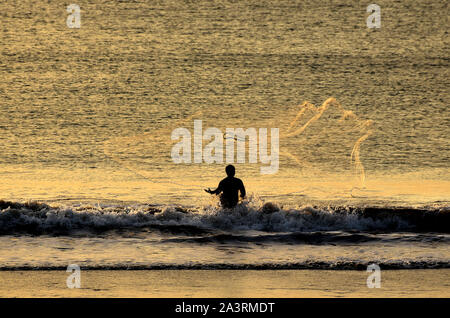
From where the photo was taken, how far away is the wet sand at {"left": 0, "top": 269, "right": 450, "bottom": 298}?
47.4ft

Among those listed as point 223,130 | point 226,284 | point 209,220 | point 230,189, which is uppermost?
point 223,130

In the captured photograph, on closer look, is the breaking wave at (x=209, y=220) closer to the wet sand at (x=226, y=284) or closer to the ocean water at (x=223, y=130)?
the ocean water at (x=223, y=130)

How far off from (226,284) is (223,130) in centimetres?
3428

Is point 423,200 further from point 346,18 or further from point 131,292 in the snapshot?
point 346,18

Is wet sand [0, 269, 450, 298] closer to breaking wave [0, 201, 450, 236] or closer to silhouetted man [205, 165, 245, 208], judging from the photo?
silhouetted man [205, 165, 245, 208]

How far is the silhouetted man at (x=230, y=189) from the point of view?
22339mm

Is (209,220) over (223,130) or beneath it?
beneath

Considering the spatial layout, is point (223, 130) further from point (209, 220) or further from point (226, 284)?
point (226, 284)

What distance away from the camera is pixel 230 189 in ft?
75.4

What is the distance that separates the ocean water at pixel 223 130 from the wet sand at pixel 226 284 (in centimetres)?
74

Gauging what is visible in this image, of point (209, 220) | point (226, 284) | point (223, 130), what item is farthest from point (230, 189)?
point (223, 130)

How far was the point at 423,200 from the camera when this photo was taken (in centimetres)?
2839

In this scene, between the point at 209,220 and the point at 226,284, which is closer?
the point at 226,284

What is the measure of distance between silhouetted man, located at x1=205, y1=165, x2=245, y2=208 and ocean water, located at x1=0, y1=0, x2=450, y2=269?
1.55ft
